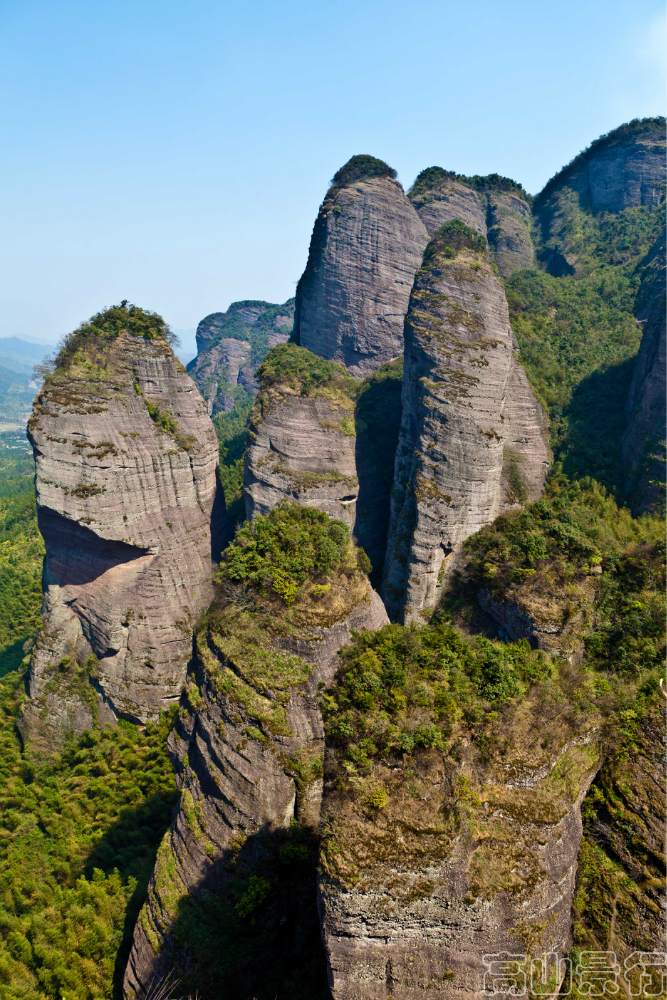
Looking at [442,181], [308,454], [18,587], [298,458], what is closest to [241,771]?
[298,458]

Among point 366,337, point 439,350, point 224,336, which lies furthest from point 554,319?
point 224,336

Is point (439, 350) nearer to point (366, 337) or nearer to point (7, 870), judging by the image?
point (366, 337)

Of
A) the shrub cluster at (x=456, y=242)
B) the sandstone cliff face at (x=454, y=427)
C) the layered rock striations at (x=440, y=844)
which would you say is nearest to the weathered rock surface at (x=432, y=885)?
the layered rock striations at (x=440, y=844)

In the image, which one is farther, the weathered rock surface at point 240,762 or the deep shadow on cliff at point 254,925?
the weathered rock surface at point 240,762

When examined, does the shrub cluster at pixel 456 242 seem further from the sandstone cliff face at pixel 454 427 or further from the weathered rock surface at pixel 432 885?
the weathered rock surface at pixel 432 885

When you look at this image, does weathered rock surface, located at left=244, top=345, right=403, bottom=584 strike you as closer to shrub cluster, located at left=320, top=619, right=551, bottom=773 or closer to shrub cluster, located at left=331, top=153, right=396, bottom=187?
shrub cluster, located at left=320, top=619, right=551, bottom=773

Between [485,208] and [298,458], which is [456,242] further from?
[485,208]
